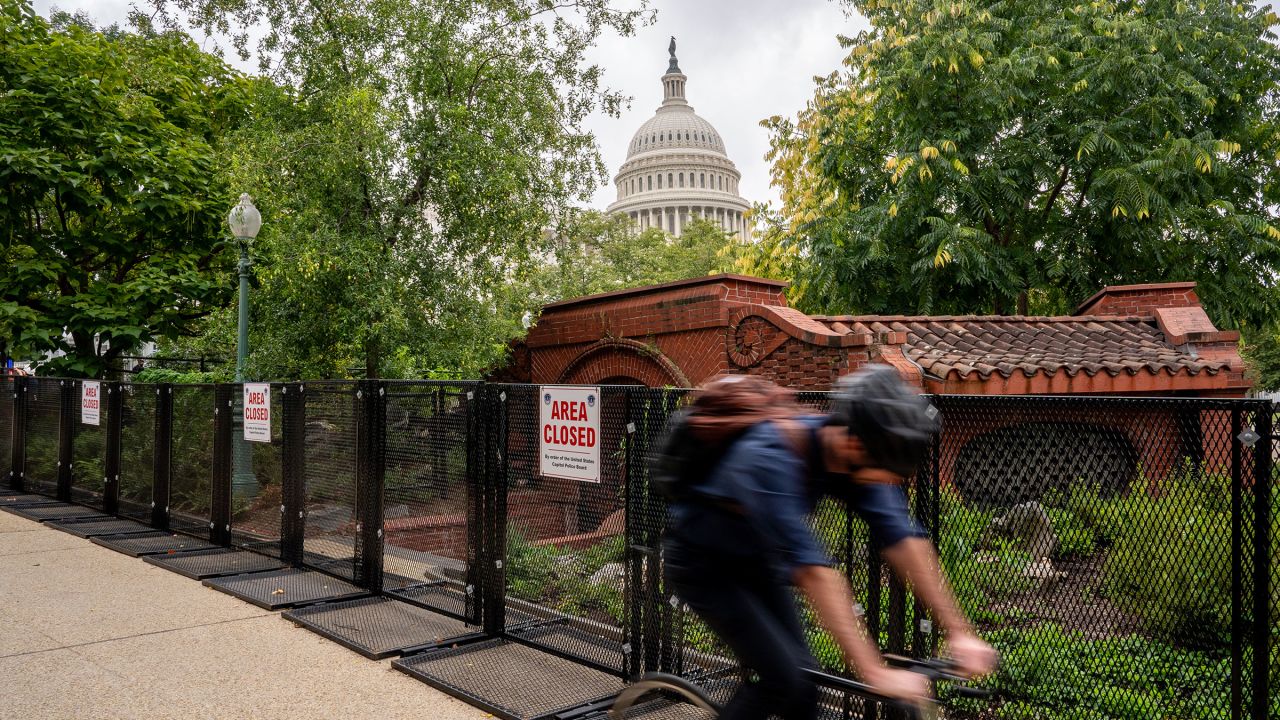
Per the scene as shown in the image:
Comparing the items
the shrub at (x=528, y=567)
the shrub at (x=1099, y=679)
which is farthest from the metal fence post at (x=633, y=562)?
the shrub at (x=1099, y=679)

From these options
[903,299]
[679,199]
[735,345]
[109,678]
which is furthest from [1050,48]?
[679,199]

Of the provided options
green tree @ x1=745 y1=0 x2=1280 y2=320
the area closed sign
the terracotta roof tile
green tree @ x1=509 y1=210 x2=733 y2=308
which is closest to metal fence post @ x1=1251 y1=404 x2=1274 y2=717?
the area closed sign

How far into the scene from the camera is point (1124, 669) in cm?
423

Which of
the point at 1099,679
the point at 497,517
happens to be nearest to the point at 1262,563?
the point at 1099,679

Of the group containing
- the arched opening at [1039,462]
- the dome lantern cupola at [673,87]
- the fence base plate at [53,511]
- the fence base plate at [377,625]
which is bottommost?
the fence base plate at [377,625]

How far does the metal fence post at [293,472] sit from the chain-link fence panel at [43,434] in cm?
711

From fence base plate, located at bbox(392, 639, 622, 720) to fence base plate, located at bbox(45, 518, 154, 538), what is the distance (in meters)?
7.11

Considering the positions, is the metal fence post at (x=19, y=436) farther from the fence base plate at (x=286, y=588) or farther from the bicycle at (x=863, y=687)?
the bicycle at (x=863, y=687)

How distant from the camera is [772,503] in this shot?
283cm

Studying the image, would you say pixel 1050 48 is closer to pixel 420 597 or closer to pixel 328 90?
pixel 328 90

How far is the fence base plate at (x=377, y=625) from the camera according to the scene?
677 centimetres

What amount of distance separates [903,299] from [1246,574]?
51.3 ft

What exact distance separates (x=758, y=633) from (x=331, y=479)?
6723 mm

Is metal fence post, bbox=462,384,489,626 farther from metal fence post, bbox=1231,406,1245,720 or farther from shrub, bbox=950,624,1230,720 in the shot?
metal fence post, bbox=1231,406,1245,720
